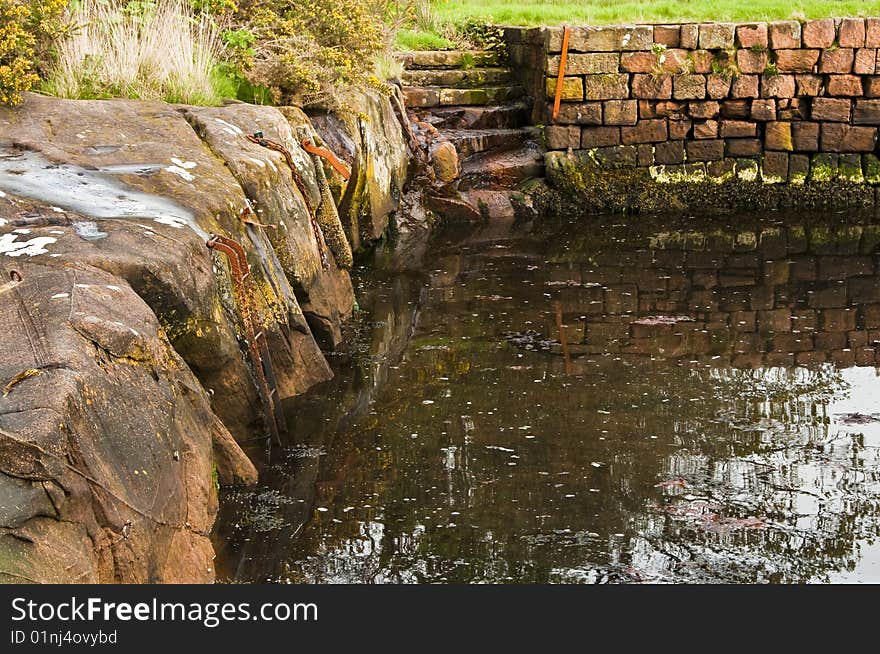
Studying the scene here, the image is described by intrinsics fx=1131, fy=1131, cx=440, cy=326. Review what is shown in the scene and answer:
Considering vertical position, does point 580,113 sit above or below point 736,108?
below

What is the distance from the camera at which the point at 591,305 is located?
32.1 feet

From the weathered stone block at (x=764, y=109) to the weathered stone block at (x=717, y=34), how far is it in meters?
0.85

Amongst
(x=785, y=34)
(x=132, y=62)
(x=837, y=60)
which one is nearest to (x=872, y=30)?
(x=837, y=60)

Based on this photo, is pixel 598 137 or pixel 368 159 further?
pixel 598 137

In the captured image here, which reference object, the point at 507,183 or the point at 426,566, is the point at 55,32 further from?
the point at 507,183

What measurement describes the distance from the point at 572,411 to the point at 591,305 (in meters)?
2.80

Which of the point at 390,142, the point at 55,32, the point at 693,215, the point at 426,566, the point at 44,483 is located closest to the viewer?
the point at 44,483

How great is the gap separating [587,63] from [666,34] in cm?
107

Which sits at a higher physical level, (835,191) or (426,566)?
(835,191)

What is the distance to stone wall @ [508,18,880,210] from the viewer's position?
14.1 m

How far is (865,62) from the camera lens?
46.6ft

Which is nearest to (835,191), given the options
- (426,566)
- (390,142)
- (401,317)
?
(390,142)

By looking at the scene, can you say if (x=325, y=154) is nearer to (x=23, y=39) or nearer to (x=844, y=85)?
(x=23, y=39)

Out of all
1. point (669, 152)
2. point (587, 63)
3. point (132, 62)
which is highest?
point (587, 63)
